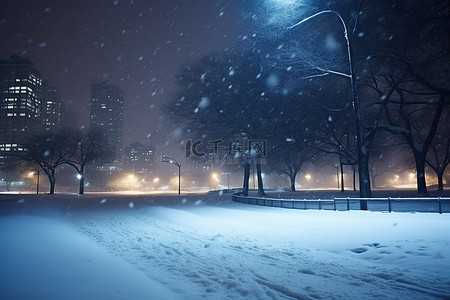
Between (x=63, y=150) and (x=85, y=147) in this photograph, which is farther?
(x=85, y=147)

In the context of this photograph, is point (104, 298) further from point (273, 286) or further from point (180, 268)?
point (273, 286)

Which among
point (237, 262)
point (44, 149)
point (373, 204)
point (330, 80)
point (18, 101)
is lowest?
point (237, 262)

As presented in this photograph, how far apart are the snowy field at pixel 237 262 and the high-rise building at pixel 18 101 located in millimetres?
156855

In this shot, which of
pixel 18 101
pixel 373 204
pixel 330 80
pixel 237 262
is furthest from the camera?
pixel 18 101

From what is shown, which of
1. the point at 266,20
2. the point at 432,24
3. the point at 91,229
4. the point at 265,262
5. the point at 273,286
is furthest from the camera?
the point at 266,20

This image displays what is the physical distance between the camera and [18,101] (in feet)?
522

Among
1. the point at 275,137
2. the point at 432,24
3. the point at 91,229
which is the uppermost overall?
the point at 432,24

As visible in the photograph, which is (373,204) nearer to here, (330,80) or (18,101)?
(330,80)

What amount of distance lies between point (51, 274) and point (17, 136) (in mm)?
170248

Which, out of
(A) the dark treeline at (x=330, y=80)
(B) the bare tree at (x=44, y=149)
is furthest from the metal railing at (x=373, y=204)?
(B) the bare tree at (x=44, y=149)

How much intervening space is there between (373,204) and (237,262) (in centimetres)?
1404

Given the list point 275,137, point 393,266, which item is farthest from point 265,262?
point 275,137

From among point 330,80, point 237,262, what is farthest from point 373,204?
point 237,262

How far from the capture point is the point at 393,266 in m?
6.48
